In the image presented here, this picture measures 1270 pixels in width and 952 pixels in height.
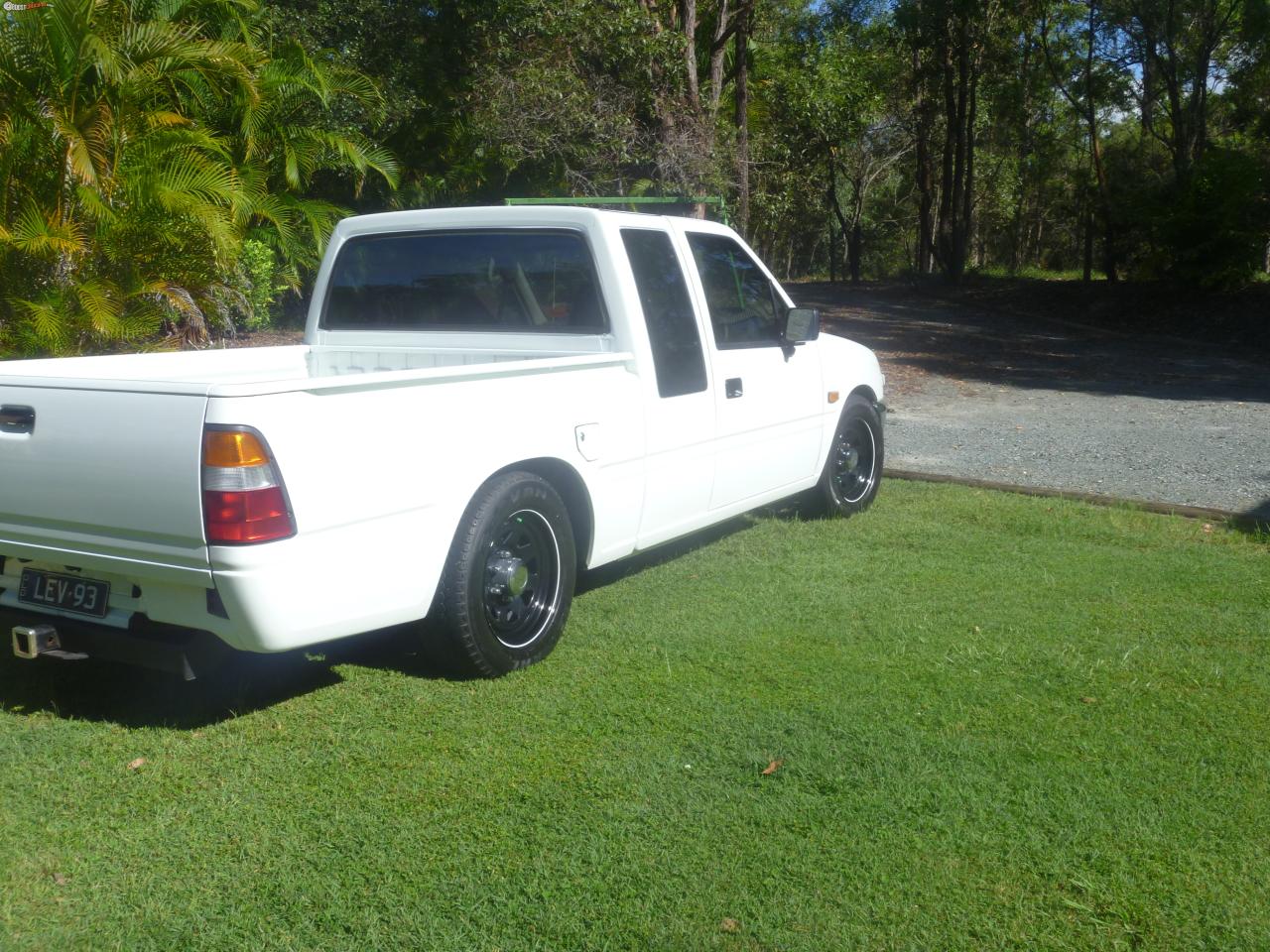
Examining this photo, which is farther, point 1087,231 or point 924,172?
point 924,172

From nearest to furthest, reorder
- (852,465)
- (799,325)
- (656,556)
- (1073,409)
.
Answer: (799,325)
(656,556)
(852,465)
(1073,409)

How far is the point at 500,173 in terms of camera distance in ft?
63.7

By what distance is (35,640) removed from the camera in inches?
171

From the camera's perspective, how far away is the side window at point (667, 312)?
5.80 m

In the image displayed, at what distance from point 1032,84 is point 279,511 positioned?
96.1 feet

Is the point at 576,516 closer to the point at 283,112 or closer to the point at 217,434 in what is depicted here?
the point at 217,434

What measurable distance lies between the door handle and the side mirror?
3.99m

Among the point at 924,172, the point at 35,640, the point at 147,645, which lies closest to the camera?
the point at 147,645

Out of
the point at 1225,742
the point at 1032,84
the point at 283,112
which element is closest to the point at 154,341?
the point at 283,112

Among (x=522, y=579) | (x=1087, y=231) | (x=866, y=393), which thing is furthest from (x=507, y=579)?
(x=1087, y=231)

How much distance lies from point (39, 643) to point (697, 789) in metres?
2.42

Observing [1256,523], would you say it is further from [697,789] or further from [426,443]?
[426,443]

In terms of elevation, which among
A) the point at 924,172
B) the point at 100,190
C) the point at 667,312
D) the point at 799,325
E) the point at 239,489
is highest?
the point at 924,172

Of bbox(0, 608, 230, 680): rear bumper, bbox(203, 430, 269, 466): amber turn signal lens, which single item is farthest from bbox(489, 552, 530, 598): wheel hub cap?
bbox(203, 430, 269, 466): amber turn signal lens
